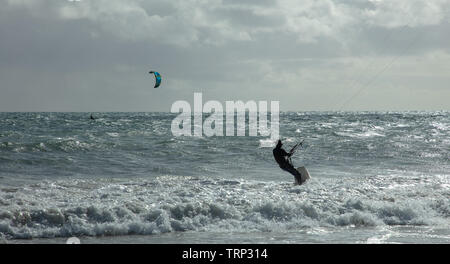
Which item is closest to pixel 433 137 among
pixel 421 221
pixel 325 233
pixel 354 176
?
pixel 354 176

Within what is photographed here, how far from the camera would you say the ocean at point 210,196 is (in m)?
9.85

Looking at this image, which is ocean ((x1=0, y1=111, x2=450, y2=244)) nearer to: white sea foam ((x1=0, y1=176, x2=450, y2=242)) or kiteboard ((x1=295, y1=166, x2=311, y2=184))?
white sea foam ((x1=0, y1=176, x2=450, y2=242))

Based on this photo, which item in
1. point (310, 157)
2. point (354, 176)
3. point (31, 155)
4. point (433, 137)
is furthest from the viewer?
point (433, 137)

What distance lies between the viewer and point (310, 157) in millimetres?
21453

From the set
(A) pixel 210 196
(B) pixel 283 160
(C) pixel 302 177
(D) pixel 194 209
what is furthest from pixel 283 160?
(D) pixel 194 209

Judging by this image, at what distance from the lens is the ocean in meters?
9.85

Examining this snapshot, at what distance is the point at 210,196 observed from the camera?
12336mm

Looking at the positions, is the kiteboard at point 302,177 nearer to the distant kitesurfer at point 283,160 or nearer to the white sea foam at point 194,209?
the distant kitesurfer at point 283,160

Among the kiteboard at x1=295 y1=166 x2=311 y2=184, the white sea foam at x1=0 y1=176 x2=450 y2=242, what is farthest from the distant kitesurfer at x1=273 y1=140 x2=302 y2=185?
the white sea foam at x1=0 y1=176 x2=450 y2=242

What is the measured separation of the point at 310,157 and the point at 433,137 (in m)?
12.1

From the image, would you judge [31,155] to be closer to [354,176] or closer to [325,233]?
[354,176]

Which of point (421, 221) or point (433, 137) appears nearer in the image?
point (421, 221)

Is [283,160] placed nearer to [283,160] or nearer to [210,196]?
[283,160]
